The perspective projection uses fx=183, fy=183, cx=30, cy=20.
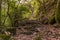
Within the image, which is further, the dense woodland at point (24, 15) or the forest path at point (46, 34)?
the forest path at point (46, 34)

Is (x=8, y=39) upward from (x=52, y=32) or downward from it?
upward

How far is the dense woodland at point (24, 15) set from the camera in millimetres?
6468

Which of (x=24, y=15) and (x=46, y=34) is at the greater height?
(x=24, y=15)

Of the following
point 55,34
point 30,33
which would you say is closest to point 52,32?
point 55,34

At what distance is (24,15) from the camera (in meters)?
7.66

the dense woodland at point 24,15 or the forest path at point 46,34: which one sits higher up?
the dense woodland at point 24,15

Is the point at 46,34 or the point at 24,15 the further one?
the point at 24,15

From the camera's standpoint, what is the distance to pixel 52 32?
24.8ft

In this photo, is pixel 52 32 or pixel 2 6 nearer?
pixel 2 6

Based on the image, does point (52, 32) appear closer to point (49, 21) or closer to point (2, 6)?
point (49, 21)

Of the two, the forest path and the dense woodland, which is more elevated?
the dense woodland

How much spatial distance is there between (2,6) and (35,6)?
11.2 feet

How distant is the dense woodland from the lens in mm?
6468

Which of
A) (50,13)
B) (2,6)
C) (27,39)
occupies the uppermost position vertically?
(2,6)
